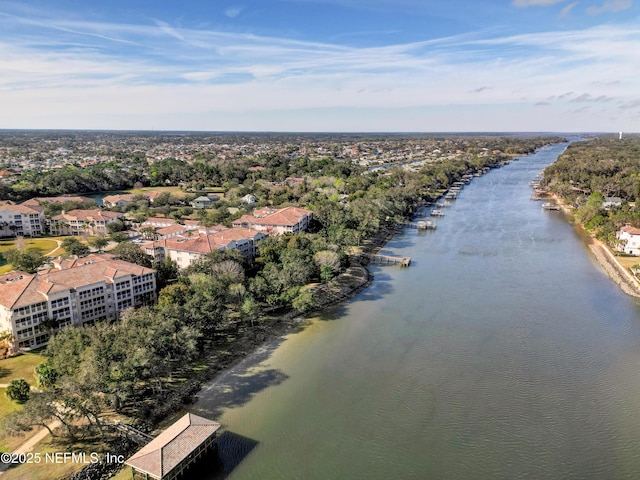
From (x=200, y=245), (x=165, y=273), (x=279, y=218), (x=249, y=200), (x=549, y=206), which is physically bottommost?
(x=165, y=273)

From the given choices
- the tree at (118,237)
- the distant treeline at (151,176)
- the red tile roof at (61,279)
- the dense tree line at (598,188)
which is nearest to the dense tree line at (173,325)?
the red tile roof at (61,279)

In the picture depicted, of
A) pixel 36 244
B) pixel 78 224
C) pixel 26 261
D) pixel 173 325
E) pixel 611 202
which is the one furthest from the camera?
pixel 611 202

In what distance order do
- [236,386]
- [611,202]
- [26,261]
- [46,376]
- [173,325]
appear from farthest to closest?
[611,202]
[26,261]
[173,325]
[236,386]
[46,376]

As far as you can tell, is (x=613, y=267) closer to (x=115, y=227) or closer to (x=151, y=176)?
(x=115, y=227)

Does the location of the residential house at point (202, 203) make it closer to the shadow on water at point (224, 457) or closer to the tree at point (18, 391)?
the tree at point (18, 391)

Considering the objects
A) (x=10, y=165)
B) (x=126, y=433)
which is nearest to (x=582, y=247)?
(x=126, y=433)

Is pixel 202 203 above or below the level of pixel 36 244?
above

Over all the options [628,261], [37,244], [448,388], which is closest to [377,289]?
[448,388]
